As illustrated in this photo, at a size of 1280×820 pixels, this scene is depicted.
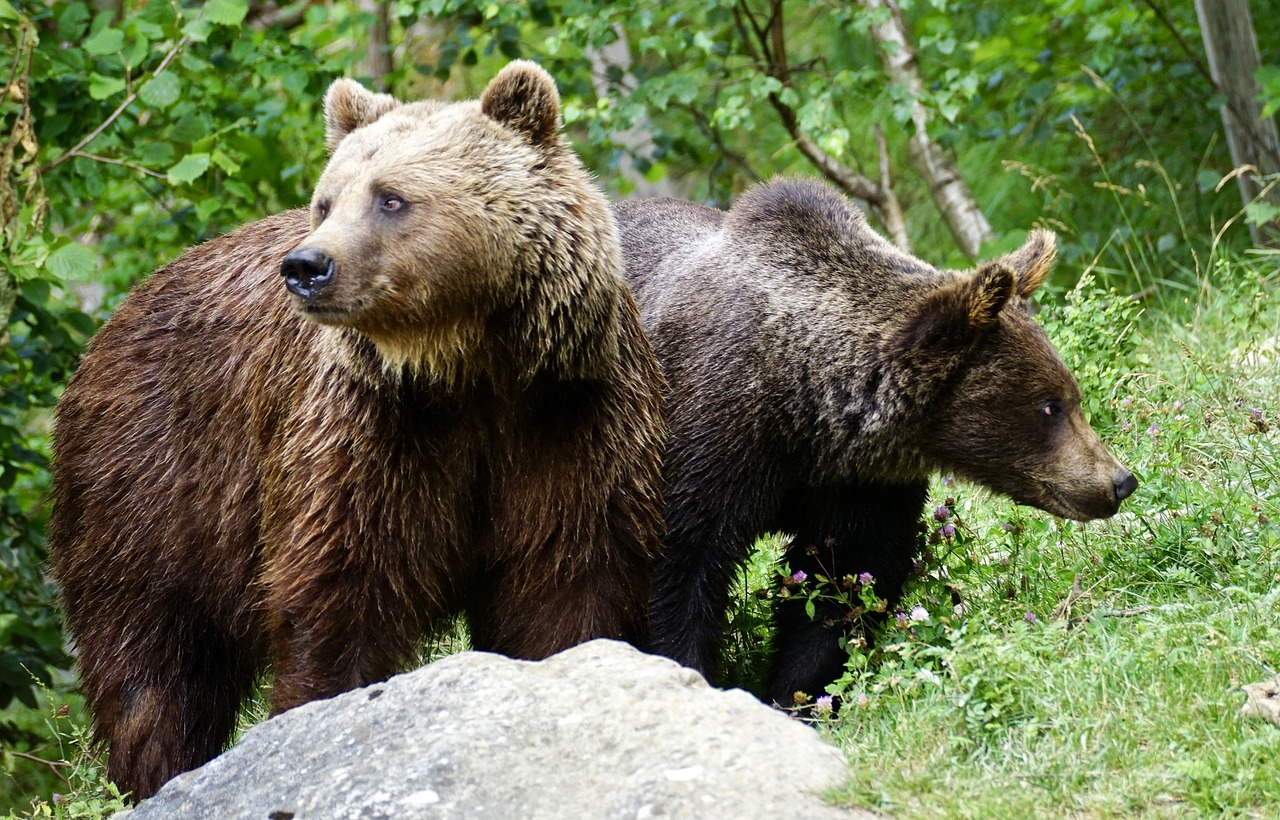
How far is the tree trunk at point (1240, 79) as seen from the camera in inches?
388

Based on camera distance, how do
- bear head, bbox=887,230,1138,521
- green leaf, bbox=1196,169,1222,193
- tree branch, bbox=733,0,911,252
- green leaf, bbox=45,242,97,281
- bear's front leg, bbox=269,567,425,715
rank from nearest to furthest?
bear's front leg, bbox=269,567,425,715 → bear head, bbox=887,230,1138,521 → green leaf, bbox=45,242,97,281 → green leaf, bbox=1196,169,1222,193 → tree branch, bbox=733,0,911,252

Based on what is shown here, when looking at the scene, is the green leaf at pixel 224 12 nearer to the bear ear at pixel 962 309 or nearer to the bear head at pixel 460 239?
the bear head at pixel 460 239

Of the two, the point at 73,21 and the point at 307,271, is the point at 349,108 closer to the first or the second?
the point at 307,271

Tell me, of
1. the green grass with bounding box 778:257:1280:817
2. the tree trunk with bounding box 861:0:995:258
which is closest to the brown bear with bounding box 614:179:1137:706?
the green grass with bounding box 778:257:1280:817

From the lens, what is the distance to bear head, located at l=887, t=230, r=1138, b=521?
539 cm

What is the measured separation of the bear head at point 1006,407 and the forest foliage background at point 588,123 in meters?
1.63

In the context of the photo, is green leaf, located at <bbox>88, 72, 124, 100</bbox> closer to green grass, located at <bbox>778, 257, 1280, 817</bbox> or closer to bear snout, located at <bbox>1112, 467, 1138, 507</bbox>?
green grass, located at <bbox>778, 257, 1280, 817</bbox>

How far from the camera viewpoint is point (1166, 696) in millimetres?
4281

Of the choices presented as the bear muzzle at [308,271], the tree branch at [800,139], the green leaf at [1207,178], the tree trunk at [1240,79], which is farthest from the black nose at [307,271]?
the tree trunk at [1240,79]

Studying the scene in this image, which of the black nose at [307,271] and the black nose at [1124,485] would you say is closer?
the black nose at [307,271]

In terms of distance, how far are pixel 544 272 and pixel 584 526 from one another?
33.4 inches

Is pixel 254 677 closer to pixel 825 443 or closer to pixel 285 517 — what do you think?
pixel 285 517

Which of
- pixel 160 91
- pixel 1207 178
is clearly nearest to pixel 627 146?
pixel 1207 178

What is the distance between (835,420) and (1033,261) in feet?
3.59
